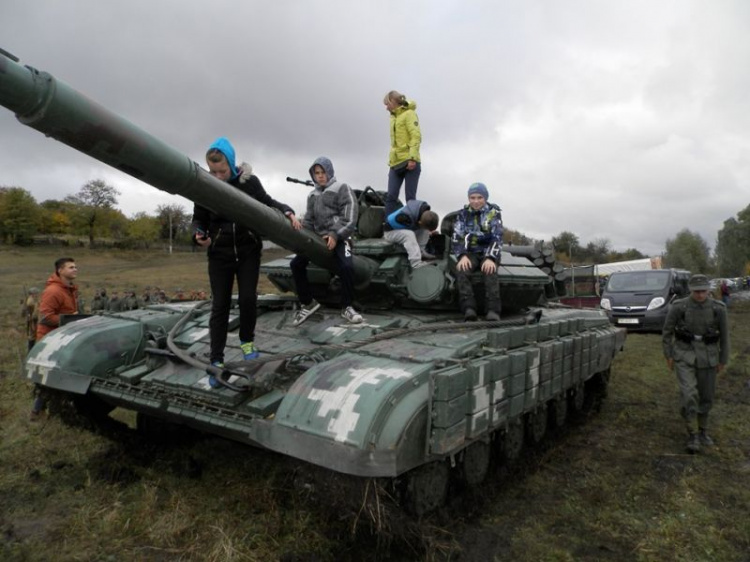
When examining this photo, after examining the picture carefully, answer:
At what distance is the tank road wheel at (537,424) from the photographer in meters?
6.27

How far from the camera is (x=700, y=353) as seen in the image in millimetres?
6750

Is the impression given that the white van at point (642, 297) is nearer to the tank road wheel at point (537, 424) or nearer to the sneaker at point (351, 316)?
the tank road wheel at point (537, 424)

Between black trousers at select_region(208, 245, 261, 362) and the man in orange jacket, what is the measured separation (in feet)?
10.3

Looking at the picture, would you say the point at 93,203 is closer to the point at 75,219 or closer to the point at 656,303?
the point at 75,219

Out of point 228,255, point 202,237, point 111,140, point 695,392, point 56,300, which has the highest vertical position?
point 111,140

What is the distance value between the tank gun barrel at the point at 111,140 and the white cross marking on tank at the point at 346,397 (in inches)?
54.0

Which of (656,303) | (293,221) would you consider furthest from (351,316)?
(656,303)

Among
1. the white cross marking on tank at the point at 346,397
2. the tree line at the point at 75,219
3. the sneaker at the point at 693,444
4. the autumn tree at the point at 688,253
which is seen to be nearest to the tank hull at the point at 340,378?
the white cross marking on tank at the point at 346,397

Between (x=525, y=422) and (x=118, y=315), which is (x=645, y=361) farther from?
(x=118, y=315)

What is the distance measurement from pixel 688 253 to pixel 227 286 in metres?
86.0

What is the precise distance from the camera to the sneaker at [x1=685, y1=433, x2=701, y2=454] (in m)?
6.52

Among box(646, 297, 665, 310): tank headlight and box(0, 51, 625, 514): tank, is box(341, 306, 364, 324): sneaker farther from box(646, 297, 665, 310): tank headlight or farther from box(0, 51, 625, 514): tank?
box(646, 297, 665, 310): tank headlight

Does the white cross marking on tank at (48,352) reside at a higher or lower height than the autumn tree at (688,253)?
lower

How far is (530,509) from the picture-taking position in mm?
5039
